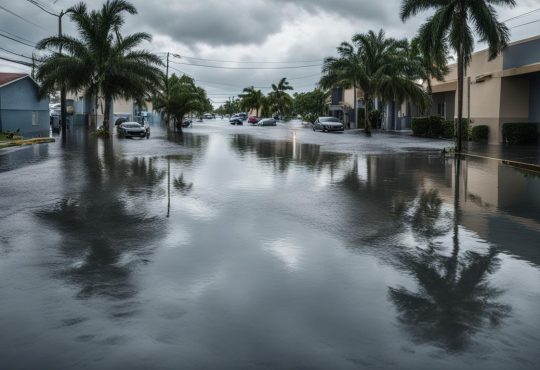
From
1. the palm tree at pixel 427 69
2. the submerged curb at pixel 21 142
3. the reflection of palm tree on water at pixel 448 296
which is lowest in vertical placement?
the reflection of palm tree on water at pixel 448 296

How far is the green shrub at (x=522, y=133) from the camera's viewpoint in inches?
1353

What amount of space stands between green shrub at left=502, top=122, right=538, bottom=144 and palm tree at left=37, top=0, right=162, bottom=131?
2482 centimetres

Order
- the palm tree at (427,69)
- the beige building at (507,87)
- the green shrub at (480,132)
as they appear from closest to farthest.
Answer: the beige building at (507,87) → the green shrub at (480,132) → the palm tree at (427,69)

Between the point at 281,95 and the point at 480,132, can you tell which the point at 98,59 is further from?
the point at 281,95

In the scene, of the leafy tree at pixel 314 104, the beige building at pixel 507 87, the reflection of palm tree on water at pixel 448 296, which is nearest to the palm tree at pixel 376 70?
A: the beige building at pixel 507 87

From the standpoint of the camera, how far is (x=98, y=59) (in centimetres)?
4150

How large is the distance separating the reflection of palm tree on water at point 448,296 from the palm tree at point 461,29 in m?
21.2

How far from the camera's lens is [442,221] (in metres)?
9.98

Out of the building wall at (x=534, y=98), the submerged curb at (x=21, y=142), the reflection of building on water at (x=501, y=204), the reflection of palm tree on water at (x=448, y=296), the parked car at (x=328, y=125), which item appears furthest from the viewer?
the parked car at (x=328, y=125)

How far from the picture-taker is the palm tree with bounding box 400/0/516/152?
27.6 m

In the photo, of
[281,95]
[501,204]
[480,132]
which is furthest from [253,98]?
[501,204]

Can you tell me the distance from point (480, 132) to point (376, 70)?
17.3 m

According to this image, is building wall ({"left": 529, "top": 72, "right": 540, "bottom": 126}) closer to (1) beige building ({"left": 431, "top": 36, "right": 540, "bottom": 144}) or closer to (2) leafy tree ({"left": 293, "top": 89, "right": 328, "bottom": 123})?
(1) beige building ({"left": 431, "top": 36, "right": 540, "bottom": 144})

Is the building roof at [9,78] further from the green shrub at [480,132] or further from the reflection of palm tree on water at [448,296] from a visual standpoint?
the reflection of palm tree on water at [448,296]
